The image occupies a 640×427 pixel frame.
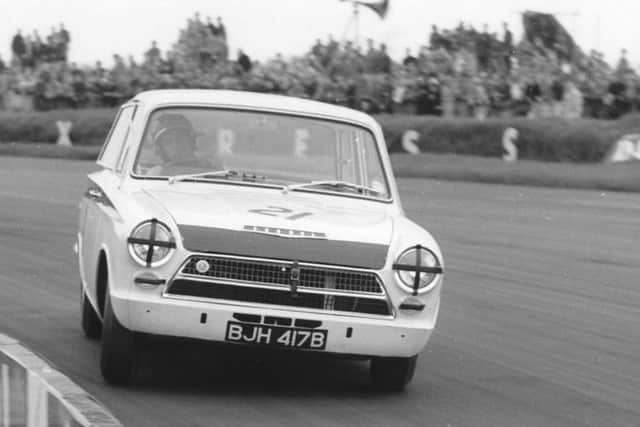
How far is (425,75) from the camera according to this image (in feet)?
99.1

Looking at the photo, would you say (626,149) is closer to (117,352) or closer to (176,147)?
(176,147)

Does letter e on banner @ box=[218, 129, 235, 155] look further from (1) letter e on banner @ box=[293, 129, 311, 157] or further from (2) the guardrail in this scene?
(2) the guardrail

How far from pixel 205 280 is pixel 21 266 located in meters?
5.51

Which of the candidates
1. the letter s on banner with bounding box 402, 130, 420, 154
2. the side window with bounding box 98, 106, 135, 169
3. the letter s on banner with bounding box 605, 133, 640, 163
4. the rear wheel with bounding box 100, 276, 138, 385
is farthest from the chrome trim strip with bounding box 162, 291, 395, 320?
the letter s on banner with bounding box 402, 130, 420, 154

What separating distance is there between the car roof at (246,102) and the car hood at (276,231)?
93cm

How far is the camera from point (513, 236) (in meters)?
15.0

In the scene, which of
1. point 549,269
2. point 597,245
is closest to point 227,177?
point 549,269

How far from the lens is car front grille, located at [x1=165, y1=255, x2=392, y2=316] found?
570 cm

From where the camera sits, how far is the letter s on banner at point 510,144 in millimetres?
26406

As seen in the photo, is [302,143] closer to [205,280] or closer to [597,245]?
[205,280]

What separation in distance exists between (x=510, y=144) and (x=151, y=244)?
2135cm

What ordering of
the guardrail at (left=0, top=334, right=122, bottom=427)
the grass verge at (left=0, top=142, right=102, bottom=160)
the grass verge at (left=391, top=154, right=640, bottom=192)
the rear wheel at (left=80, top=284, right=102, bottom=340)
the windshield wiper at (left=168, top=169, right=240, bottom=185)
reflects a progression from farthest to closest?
the grass verge at (left=0, top=142, right=102, bottom=160), the grass verge at (left=391, top=154, right=640, bottom=192), the rear wheel at (left=80, top=284, right=102, bottom=340), the windshield wiper at (left=168, top=169, right=240, bottom=185), the guardrail at (left=0, top=334, right=122, bottom=427)

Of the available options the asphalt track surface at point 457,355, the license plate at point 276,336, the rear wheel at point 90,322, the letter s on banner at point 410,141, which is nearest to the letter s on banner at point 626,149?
the letter s on banner at point 410,141

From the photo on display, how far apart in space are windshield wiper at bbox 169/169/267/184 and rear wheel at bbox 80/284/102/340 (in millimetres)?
1015
